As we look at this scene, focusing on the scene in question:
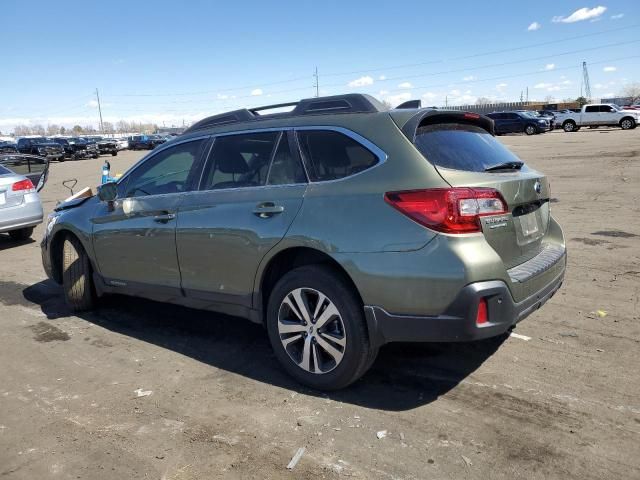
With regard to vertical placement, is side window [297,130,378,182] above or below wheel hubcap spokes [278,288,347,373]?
above

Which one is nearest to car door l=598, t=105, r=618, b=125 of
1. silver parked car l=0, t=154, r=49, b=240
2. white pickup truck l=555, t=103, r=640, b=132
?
white pickup truck l=555, t=103, r=640, b=132

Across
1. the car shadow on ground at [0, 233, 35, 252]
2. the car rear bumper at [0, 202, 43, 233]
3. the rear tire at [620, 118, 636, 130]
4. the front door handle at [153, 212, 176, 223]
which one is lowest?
the car shadow on ground at [0, 233, 35, 252]

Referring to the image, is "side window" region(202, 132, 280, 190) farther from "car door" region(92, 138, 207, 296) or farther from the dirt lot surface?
the dirt lot surface

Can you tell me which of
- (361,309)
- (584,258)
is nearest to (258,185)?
(361,309)

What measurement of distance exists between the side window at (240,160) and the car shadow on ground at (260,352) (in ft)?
4.39

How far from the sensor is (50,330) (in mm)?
5035

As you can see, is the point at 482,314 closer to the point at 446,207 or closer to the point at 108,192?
the point at 446,207

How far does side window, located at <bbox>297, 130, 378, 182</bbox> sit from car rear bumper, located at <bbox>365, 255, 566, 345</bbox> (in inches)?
35.1

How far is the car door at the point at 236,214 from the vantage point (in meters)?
3.68

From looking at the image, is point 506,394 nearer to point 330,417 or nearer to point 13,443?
point 330,417

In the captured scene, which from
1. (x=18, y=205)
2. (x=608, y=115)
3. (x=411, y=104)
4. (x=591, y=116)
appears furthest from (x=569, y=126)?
(x=411, y=104)

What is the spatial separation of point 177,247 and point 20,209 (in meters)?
6.10

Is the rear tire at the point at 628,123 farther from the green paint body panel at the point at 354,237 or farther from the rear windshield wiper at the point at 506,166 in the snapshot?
the rear windshield wiper at the point at 506,166

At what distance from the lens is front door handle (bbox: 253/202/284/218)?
363 cm
